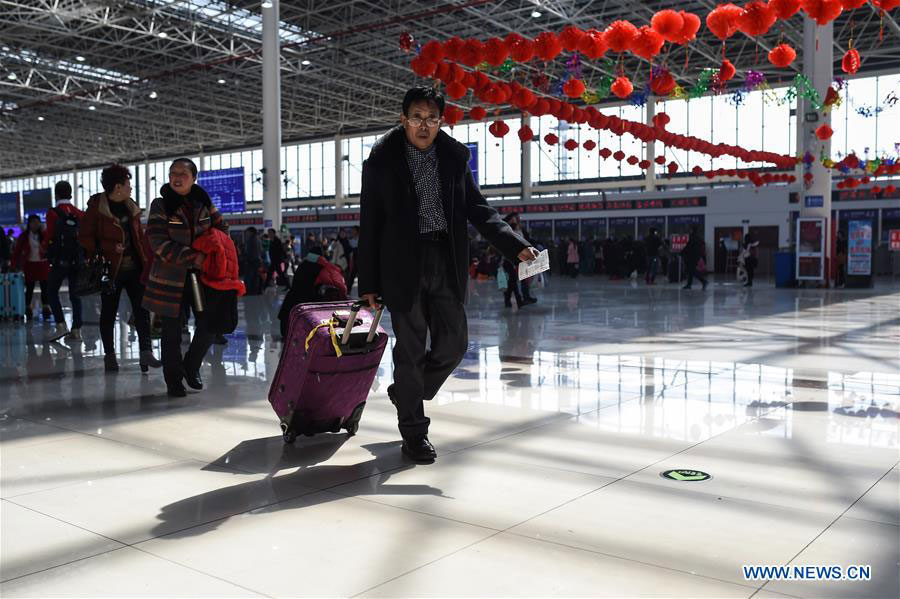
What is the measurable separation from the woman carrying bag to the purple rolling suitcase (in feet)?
8.88

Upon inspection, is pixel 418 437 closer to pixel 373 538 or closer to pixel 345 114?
pixel 373 538

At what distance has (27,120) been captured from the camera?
40.8m

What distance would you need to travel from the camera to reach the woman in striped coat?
4723 mm

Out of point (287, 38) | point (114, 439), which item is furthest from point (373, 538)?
point (287, 38)

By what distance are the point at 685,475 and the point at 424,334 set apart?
1.22 m

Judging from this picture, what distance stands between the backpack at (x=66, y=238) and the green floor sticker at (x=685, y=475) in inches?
277

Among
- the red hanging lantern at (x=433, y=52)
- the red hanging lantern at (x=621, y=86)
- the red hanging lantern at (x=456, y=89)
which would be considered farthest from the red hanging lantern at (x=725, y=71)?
the red hanging lantern at (x=433, y=52)

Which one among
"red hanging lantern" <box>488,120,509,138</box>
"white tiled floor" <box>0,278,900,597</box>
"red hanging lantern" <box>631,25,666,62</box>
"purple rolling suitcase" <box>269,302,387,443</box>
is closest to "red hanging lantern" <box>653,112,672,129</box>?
"red hanging lantern" <box>488,120,509,138</box>

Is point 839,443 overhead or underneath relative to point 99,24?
underneath

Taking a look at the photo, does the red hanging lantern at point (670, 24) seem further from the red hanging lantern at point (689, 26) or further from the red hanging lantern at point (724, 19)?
the red hanging lantern at point (724, 19)

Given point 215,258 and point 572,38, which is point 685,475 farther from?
point 572,38

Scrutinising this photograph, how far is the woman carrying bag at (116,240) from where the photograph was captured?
601cm

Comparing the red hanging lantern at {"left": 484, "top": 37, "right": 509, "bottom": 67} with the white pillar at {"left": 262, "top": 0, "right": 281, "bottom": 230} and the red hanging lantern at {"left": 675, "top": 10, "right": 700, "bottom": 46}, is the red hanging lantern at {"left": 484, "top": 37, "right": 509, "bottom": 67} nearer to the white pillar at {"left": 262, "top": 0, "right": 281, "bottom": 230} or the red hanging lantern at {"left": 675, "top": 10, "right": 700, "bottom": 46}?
the red hanging lantern at {"left": 675, "top": 10, "right": 700, "bottom": 46}

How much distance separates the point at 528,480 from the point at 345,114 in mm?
36288
